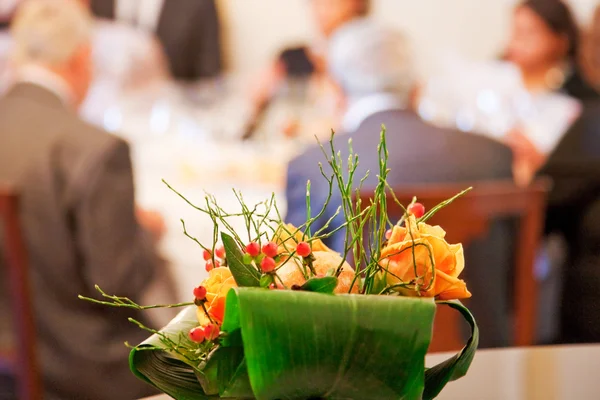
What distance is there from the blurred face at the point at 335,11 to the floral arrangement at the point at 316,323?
3.86 m

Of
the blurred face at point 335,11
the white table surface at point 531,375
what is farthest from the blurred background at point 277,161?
the blurred face at point 335,11

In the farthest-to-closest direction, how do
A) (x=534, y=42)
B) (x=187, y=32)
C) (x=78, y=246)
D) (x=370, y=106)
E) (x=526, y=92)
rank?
(x=187, y=32)
(x=534, y=42)
(x=526, y=92)
(x=370, y=106)
(x=78, y=246)

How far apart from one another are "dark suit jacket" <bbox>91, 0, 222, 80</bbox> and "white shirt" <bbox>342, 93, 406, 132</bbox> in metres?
3.26

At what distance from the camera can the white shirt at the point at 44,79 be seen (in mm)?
1969

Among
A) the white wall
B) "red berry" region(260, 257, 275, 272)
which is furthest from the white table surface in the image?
the white wall

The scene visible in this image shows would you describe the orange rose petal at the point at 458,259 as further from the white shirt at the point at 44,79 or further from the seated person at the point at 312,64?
the seated person at the point at 312,64

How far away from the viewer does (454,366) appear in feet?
1.95

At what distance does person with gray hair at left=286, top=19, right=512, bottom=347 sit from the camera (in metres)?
A: 1.76

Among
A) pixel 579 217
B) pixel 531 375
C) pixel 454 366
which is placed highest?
pixel 454 366

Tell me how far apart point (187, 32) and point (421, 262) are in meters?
4.68

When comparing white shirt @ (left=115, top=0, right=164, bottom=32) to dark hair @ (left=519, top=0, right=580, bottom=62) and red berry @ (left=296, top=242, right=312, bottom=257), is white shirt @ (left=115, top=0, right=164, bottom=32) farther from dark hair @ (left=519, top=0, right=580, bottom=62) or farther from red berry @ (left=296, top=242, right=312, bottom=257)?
red berry @ (left=296, top=242, right=312, bottom=257)

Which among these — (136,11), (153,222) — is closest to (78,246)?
(153,222)

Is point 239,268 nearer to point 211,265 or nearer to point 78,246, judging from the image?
point 211,265

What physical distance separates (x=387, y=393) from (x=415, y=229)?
0.37ft
